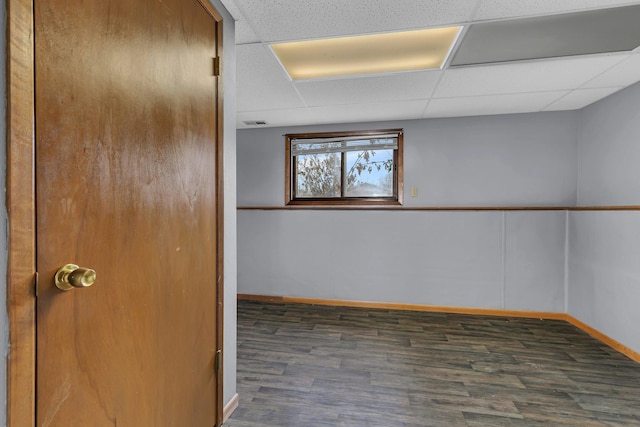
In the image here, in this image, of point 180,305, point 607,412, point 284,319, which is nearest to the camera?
point 180,305

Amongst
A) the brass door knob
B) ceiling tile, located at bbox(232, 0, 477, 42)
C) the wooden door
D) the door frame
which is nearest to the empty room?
ceiling tile, located at bbox(232, 0, 477, 42)

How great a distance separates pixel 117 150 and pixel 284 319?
9.13 ft

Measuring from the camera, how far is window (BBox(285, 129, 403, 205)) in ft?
12.8

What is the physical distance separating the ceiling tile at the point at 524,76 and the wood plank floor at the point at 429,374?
226 centimetres

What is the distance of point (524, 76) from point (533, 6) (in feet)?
3.22

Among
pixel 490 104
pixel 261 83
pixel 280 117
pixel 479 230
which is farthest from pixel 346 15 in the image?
pixel 479 230

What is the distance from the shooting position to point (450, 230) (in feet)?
12.0

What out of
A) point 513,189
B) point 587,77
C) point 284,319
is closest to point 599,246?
point 513,189

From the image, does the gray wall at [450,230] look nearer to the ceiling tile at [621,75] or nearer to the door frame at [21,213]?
the ceiling tile at [621,75]

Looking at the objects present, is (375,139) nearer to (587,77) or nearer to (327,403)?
(587,77)

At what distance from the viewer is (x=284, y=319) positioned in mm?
3455

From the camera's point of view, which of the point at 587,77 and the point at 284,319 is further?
the point at 284,319

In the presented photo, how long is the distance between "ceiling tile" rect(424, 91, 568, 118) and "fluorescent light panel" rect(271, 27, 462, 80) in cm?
69

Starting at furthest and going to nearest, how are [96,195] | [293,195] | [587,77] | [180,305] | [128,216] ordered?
[293,195] → [587,77] → [180,305] → [128,216] → [96,195]
